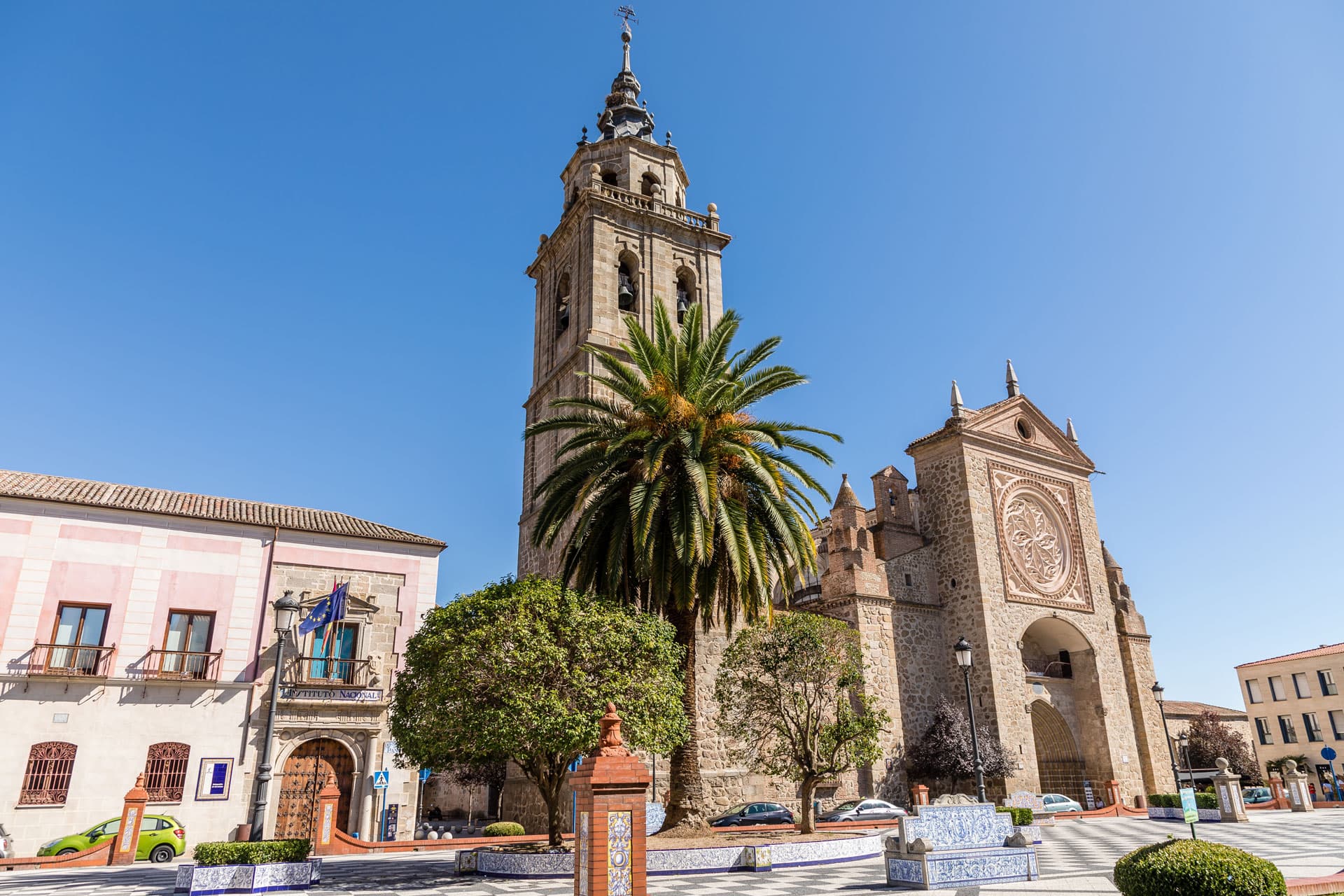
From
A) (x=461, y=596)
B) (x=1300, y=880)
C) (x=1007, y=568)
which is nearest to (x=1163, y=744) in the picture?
(x=1007, y=568)

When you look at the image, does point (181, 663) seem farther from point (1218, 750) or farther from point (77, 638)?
point (1218, 750)

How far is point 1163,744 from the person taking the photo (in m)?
35.3

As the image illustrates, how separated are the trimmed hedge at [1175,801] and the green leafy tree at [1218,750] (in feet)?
45.6

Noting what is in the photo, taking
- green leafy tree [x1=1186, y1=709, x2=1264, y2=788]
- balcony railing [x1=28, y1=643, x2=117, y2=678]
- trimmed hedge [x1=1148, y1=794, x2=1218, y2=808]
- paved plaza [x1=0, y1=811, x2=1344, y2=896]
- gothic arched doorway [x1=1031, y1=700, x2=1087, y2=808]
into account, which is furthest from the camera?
green leafy tree [x1=1186, y1=709, x2=1264, y2=788]

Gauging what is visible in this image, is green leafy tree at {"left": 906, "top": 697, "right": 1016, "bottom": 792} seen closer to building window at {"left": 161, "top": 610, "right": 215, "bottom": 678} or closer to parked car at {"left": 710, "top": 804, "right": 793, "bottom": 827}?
parked car at {"left": 710, "top": 804, "right": 793, "bottom": 827}

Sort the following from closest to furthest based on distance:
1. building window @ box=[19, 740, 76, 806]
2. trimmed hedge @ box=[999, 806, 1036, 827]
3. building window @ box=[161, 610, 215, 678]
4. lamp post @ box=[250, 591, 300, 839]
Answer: lamp post @ box=[250, 591, 300, 839]
building window @ box=[19, 740, 76, 806]
building window @ box=[161, 610, 215, 678]
trimmed hedge @ box=[999, 806, 1036, 827]

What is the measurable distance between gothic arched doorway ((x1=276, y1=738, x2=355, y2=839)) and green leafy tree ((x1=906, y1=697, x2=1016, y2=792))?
17.5 meters

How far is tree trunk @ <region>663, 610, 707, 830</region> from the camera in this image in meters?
17.5

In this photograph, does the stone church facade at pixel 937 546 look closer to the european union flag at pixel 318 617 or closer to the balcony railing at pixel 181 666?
the european union flag at pixel 318 617

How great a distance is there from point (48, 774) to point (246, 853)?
1003cm

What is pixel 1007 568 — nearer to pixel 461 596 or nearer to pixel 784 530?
pixel 784 530

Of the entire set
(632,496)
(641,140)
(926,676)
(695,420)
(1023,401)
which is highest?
(641,140)

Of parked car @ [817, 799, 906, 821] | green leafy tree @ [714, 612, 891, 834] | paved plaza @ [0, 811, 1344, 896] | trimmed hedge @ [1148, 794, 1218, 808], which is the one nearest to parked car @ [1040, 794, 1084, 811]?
trimmed hedge @ [1148, 794, 1218, 808]

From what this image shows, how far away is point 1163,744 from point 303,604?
32705 millimetres
